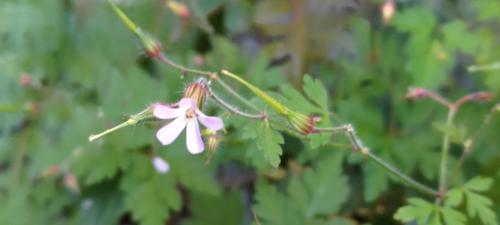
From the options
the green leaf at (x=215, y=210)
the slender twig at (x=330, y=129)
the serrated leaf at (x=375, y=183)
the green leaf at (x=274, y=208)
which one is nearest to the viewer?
the slender twig at (x=330, y=129)

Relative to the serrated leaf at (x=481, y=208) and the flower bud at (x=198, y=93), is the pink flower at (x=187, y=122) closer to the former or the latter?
the flower bud at (x=198, y=93)

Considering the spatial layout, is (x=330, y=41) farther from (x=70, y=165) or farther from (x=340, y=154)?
(x=70, y=165)

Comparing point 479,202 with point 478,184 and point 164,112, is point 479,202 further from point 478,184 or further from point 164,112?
point 164,112

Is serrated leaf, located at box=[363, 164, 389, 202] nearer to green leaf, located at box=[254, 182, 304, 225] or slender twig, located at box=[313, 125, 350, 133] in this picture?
green leaf, located at box=[254, 182, 304, 225]

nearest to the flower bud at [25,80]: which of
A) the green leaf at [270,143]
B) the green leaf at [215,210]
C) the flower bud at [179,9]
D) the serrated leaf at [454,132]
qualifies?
the flower bud at [179,9]

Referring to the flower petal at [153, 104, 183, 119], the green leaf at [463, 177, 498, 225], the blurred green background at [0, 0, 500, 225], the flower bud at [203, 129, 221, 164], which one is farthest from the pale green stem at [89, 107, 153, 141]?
the green leaf at [463, 177, 498, 225]

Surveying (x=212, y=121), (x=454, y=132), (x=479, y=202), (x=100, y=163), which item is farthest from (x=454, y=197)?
(x=100, y=163)

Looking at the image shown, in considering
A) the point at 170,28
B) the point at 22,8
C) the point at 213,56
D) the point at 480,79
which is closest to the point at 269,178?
the point at 213,56

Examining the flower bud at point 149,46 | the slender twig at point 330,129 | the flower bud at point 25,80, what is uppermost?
the flower bud at point 25,80
